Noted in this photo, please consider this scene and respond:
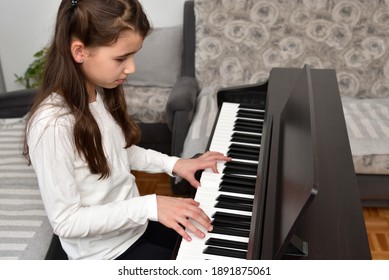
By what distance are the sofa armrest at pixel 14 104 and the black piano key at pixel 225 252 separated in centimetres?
183

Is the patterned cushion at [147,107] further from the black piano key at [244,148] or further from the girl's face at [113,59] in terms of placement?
the girl's face at [113,59]

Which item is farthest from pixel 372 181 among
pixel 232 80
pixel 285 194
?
pixel 285 194

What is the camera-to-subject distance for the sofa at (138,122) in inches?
67.5

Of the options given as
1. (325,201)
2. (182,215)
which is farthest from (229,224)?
(325,201)

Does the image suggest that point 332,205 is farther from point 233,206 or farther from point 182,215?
point 182,215

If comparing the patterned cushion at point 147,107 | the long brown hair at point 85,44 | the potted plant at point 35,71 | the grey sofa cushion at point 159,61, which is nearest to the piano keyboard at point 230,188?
the long brown hair at point 85,44

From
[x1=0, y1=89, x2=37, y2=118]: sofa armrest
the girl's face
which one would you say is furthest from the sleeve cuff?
[x1=0, y1=89, x2=37, y2=118]: sofa armrest

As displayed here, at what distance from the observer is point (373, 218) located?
2717mm

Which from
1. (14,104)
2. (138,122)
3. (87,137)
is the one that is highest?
(87,137)

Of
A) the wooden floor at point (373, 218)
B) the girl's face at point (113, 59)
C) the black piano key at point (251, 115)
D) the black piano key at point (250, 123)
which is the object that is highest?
the girl's face at point (113, 59)

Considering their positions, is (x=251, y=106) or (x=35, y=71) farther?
(x=35, y=71)

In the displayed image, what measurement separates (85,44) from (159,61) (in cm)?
209
